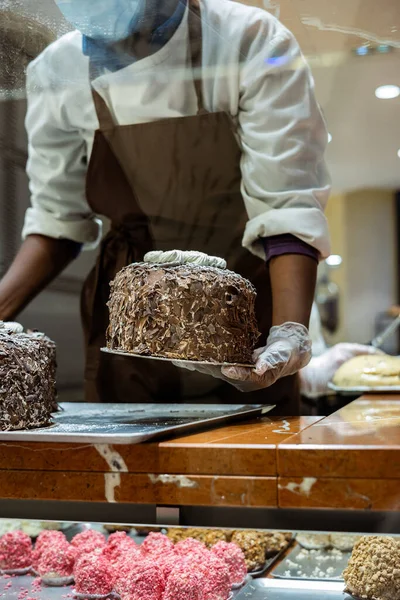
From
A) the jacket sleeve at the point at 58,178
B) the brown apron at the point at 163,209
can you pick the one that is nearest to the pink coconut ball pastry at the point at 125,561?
the brown apron at the point at 163,209

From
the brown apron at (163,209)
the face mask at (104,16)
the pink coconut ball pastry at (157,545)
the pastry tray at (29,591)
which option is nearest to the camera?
the pastry tray at (29,591)

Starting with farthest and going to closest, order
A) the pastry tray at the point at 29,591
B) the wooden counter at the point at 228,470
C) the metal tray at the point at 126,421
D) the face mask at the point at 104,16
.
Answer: the face mask at the point at 104,16
the pastry tray at the point at 29,591
the metal tray at the point at 126,421
the wooden counter at the point at 228,470

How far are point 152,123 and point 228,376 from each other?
81cm

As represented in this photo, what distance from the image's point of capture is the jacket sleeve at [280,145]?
1609 millimetres

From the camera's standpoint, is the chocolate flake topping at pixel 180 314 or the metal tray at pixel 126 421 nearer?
the metal tray at pixel 126 421

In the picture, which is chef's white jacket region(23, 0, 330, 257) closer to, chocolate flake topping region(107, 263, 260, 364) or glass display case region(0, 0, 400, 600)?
glass display case region(0, 0, 400, 600)

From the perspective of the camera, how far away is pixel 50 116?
1961 mm

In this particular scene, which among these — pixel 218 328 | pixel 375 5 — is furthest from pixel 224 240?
pixel 375 5

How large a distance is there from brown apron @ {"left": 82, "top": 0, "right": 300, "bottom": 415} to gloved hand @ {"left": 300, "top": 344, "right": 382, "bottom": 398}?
0.46 ft

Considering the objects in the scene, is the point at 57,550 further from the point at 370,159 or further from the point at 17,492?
the point at 370,159

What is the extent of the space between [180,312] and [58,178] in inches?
33.6

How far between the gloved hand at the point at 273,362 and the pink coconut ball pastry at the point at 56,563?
45 cm

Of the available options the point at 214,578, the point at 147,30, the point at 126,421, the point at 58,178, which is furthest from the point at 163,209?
the point at 214,578

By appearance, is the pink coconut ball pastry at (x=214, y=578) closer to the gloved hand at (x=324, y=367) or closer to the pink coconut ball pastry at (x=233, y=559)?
the pink coconut ball pastry at (x=233, y=559)
